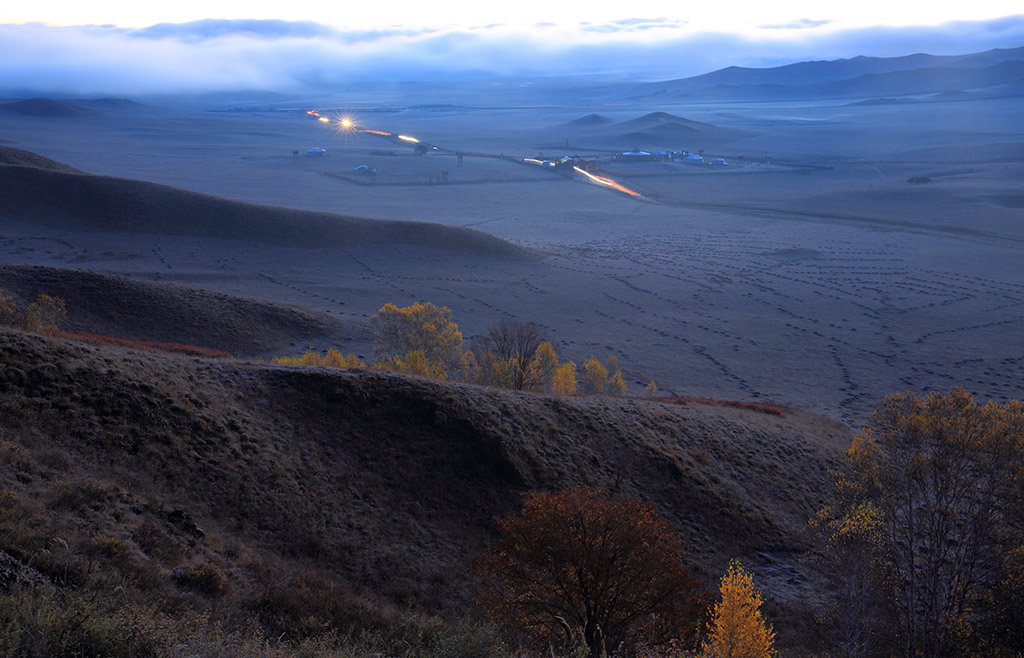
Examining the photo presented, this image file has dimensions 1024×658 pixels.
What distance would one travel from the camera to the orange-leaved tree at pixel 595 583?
10.3 meters

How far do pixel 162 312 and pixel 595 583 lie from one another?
35539 mm

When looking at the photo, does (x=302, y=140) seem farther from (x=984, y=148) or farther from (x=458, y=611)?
(x=458, y=611)

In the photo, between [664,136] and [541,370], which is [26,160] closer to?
[541,370]

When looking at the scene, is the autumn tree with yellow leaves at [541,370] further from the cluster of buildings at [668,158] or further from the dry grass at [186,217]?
the cluster of buildings at [668,158]

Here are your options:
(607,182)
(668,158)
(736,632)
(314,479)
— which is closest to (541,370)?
(314,479)

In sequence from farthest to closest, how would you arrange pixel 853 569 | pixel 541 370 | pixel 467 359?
pixel 467 359
pixel 541 370
pixel 853 569

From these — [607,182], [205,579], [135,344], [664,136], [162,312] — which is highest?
[664,136]

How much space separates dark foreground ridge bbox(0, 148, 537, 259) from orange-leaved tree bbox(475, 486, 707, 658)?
184ft

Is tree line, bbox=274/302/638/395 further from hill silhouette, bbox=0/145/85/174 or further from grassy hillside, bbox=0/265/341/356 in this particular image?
hill silhouette, bbox=0/145/85/174

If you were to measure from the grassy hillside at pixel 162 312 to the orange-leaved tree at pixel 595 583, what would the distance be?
94.0ft

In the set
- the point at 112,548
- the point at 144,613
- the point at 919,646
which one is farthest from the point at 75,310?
the point at 919,646

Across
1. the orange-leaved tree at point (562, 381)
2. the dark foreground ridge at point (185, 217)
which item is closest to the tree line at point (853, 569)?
the orange-leaved tree at point (562, 381)

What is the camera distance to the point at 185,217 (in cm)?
6612

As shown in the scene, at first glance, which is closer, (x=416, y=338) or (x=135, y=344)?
(x=135, y=344)
